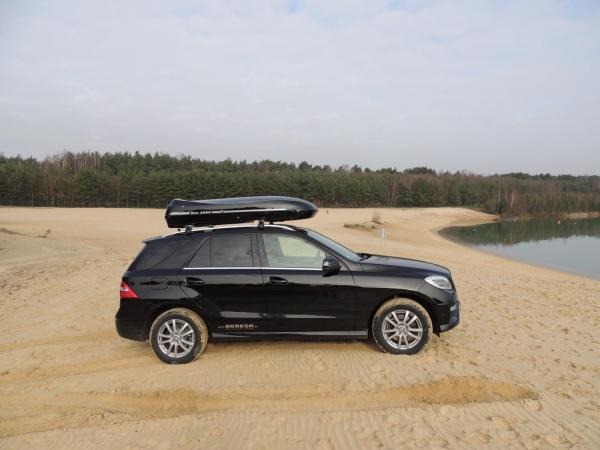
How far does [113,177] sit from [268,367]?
3157 inches

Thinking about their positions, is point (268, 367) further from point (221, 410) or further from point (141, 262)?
point (141, 262)

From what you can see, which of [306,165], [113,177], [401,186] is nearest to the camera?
[113,177]

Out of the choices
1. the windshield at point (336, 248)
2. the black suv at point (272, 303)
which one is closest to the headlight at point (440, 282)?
the black suv at point (272, 303)

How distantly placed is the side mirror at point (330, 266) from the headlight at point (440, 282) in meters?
1.16

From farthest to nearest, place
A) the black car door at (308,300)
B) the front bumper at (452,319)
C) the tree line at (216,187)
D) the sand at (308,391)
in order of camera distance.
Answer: the tree line at (216,187)
the front bumper at (452,319)
the black car door at (308,300)
the sand at (308,391)

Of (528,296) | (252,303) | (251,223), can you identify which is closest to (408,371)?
(252,303)

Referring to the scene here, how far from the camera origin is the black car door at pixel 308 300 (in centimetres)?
547

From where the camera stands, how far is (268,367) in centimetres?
527

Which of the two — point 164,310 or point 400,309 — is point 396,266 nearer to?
point 400,309

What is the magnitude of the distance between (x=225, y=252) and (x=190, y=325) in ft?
3.29

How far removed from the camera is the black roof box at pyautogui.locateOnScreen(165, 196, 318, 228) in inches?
230

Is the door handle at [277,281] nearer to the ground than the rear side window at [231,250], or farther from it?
nearer to the ground

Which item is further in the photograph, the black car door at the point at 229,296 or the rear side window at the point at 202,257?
the rear side window at the point at 202,257

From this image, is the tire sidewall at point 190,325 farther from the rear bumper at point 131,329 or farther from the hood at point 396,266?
the hood at point 396,266
